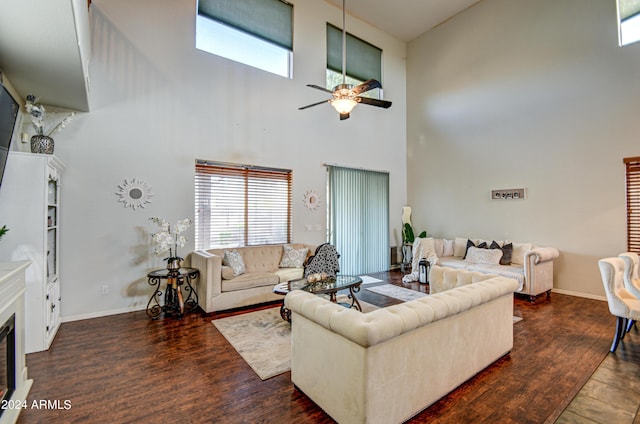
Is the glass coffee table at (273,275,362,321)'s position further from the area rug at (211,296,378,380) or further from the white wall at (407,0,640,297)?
the white wall at (407,0,640,297)

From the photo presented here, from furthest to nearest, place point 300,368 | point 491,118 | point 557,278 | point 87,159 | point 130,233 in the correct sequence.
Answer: point 491,118, point 557,278, point 130,233, point 87,159, point 300,368

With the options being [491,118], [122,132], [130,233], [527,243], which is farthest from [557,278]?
[122,132]

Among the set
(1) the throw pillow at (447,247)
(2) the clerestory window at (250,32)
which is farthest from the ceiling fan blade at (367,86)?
(1) the throw pillow at (447,247)

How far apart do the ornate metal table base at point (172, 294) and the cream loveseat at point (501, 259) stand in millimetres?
4289

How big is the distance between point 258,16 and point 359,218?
4626 mm

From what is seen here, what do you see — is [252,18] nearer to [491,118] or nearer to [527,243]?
[491,118]

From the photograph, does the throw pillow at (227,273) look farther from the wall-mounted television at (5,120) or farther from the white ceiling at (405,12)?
the white ceiling at (405,12)

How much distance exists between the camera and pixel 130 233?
4.25 metres

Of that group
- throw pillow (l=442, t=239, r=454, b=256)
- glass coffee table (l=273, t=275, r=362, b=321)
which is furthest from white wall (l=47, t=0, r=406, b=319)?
throw pillow (l=442, t=239, r=454, b=256)

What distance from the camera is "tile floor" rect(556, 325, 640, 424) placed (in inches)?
80.5

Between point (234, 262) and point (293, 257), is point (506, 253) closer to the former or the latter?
point (293, 257)

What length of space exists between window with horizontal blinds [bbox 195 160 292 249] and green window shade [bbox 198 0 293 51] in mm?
2590

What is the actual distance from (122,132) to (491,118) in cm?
695

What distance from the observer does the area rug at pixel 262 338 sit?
2729mm
